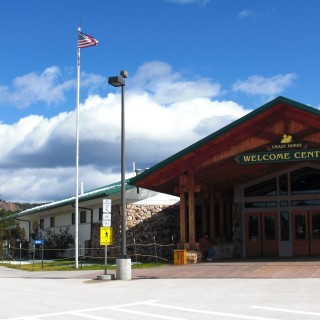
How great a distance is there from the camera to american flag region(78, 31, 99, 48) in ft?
87.9

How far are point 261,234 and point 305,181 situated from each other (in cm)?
382

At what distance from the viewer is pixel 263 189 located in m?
30.3

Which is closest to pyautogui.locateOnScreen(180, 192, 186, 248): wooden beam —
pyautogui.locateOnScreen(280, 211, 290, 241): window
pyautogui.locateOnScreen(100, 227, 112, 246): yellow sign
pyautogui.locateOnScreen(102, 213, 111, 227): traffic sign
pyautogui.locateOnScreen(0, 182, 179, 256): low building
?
pyautogui.locateOnScreen(0, 182, 179, 256): low building

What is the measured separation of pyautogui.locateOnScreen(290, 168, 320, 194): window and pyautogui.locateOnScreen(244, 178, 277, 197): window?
1.03 m

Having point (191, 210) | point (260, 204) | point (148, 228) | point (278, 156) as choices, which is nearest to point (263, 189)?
point (260, 204)

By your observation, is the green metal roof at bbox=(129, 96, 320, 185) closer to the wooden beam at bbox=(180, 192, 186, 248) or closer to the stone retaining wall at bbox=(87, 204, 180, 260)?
the wooden beam at bbox=(180, 192, 186, 248)

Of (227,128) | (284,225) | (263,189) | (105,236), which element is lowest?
(105,236)

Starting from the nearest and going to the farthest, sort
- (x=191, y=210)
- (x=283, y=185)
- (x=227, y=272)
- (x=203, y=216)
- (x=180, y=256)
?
(x=227, y=272)
(x=180, y=256)
(x=191, y=210)
(x=203, y=216)
(x=283, y=185)

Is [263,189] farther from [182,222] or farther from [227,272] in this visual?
[227,272]

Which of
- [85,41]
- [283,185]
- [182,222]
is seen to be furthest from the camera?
[283,185]

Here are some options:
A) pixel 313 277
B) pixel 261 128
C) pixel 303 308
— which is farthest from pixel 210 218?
pixel 303 308

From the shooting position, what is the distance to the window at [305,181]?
94.7ft

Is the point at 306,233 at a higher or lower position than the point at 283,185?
lower

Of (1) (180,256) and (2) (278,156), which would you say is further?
(1) (180,256)
